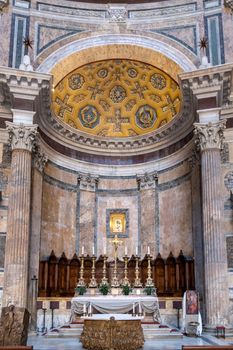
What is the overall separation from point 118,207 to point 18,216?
7269mm

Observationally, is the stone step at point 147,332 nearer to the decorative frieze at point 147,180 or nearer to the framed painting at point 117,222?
the framed painting at point 117,222

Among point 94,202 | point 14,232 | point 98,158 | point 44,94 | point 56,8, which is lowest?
point 14,232

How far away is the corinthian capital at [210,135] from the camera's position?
54.4 ft

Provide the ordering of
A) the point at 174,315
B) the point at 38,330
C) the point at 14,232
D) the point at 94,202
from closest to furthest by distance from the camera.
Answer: the point at 14,232 < the point at 38,330 < the point at 174,315 < the point at 94,202

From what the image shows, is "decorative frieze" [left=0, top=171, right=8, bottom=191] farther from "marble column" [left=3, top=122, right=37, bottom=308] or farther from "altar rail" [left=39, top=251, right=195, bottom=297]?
"altar rail" [left=39, top=251, right=195, bottom=297]

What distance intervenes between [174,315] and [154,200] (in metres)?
5.63

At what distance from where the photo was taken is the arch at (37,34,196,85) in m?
19.8

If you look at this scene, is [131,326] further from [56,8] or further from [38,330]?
[56,8]

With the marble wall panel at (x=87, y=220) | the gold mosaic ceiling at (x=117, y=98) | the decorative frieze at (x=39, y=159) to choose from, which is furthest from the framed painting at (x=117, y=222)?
the decorative frieze at (x=39, y=159)

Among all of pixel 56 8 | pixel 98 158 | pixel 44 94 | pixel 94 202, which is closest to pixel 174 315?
pixel 94 202

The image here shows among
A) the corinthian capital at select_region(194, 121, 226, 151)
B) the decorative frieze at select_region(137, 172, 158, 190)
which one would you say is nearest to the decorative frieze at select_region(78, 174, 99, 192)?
the decorative frieze at select_region(137, 172, 158, 190)

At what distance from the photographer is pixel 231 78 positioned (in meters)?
17.5

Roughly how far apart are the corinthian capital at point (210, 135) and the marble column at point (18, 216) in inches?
234

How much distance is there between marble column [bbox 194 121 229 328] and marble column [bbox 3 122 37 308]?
6026mm
